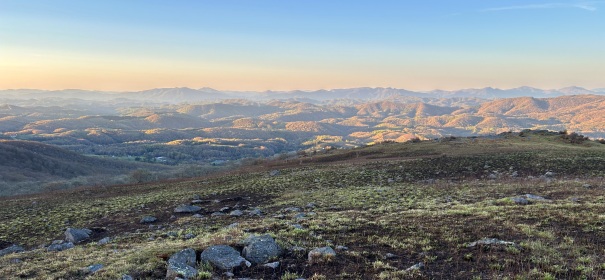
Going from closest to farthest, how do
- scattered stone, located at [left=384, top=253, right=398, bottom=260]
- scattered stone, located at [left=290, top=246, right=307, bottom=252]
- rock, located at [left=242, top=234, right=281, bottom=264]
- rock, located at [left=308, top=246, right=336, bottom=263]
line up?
rock, located at [left=308, top=246, right=336, bottom=263] < scattered stone, located at [left=384, top=253, right=398, bottom=260] < rock, located at [left=242, top=234, right=281, bottom=264] < scattered stone, located at [left=290, top=246, right=307, bottom=252]

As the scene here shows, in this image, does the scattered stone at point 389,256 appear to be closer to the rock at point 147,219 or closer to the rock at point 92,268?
the rock at point 92,268

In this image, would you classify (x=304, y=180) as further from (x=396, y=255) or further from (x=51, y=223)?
(x=396, y=255)

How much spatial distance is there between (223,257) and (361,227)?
7954 mm

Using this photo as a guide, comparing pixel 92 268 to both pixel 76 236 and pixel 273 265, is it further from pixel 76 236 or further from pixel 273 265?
pixel 76 236

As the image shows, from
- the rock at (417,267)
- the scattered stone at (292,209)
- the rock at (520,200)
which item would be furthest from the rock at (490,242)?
the scattered stone at (292,209)

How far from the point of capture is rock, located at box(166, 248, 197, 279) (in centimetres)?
1150

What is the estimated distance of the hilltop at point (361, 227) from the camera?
12.0m

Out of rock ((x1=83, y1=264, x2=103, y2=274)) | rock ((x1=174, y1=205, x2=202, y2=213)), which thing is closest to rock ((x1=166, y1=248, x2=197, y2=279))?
rock ((x1=83, y1=264, x2=103, y2=274))

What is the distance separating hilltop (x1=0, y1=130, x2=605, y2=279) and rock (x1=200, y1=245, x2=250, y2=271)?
30cm

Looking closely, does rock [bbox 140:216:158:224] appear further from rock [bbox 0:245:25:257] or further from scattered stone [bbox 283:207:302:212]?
scattered stone [bbox 283:207:302:212]

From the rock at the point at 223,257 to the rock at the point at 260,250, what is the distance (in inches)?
15.5

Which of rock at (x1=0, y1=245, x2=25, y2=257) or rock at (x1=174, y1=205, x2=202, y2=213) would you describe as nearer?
rock at (x1=0, y1=245, x2=25, y2=257)

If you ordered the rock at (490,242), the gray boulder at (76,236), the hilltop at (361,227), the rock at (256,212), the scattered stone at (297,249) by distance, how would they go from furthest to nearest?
1. the rock at (256,212)
2. the gray boulder at (76,236)
3. the scattered stone at (297,249)
4. the rock at (490,242)
5. the hilltop at (361,227)

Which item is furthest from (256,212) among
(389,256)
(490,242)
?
(490,242)
